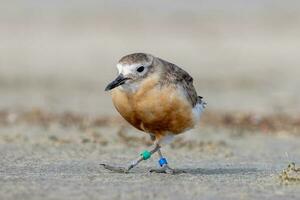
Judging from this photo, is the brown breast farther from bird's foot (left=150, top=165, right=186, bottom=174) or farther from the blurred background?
the blurred background

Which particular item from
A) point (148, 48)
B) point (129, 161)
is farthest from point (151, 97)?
point (148, 48)

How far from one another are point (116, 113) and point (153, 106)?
6.52m

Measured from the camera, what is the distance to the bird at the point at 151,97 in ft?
24.5

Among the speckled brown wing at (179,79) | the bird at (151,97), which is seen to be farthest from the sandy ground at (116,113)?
A: the speckled brown wing at (179,79)

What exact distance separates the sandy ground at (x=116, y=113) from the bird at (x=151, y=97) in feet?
1.36

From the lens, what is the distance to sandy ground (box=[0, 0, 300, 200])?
7.15 metres

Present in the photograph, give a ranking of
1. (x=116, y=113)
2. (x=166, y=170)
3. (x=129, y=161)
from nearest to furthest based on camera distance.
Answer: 1. (x=166, y=170)
2. (x=129, y=161)
3. (x=116, y=113)

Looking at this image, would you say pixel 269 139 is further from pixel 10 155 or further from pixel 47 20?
pixel 47 20

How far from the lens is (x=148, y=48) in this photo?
22156 millimetres

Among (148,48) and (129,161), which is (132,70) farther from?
(148,48)

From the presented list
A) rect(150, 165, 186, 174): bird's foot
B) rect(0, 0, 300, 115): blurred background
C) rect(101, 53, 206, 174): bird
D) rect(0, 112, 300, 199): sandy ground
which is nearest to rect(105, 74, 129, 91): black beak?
rect(101, 53, 206, 174): bird

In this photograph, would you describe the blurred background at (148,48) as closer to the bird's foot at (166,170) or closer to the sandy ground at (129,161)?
the sandy ground at (129,161)

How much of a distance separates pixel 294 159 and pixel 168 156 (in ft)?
4.14

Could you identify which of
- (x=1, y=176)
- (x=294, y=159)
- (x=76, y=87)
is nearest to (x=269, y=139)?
(x=294, y=159)
